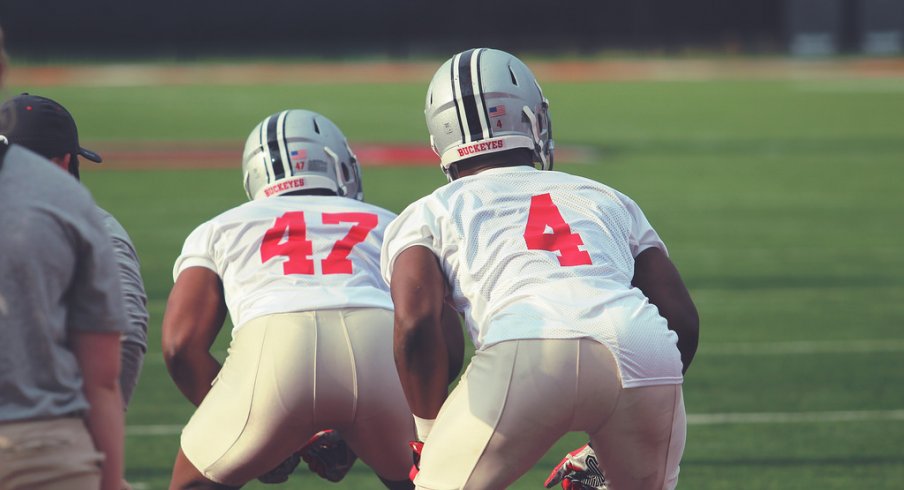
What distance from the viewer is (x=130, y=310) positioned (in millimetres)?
4070

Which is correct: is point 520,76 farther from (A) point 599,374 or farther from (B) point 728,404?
(B) point 728,404

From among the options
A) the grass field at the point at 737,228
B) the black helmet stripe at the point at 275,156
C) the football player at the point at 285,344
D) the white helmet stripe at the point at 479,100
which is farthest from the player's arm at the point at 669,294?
the grass field at the point at 737,228

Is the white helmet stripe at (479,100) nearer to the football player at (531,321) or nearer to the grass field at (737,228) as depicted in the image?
the football player at (531,321)

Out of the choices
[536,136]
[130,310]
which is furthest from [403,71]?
[130,310]

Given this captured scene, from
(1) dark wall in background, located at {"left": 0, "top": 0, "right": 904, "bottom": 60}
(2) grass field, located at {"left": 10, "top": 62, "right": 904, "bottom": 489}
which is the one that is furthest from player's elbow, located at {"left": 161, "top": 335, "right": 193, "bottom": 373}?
(1) dark wall in background, located at {"left": 0, "top": 0, "right": 904, "bottom": 60}

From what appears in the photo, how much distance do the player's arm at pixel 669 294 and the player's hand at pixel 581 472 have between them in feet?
1.25

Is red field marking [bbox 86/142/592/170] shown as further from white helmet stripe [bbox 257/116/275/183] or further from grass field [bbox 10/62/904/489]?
white helmet stripe [bbox 257/116/275/183]

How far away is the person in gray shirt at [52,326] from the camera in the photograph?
9.17ft

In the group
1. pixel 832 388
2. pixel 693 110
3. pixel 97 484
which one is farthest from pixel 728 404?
pixel 693 110

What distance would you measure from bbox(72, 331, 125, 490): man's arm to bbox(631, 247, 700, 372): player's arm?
164 cm

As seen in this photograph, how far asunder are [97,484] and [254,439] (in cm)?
148

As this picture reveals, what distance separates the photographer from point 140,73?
44312 mm

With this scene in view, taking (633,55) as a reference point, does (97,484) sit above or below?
above

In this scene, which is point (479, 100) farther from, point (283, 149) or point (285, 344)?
point (283, 149)
